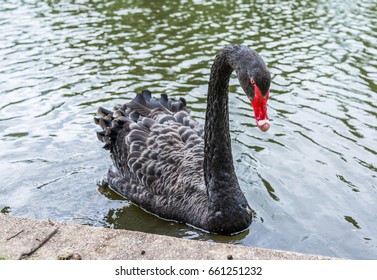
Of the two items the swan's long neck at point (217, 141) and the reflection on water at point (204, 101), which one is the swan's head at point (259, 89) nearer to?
the swan's long neck at point (217, 141)

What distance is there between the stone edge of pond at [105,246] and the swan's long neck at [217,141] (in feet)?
4.25

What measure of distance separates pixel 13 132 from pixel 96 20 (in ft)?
17.0

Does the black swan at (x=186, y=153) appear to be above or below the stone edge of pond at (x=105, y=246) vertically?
below

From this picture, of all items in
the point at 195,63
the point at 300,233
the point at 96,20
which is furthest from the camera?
the point at 96,20

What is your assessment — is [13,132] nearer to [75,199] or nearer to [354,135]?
[75,199]

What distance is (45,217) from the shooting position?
5449 mm

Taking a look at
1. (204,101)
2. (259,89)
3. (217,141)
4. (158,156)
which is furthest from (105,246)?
(204,101)

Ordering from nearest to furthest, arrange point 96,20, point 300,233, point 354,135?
point 300,233, point 354,135, point 96,20

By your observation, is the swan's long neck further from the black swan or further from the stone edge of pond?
Answer: the stone edge of pond

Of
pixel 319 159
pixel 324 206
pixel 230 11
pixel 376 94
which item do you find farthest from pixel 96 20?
pixel 324 206

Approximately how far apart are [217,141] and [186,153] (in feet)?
2.14

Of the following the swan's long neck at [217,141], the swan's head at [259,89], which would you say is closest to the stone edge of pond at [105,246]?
the swan's head at [259,89]

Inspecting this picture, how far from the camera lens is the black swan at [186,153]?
15.0ft

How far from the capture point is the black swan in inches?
181
